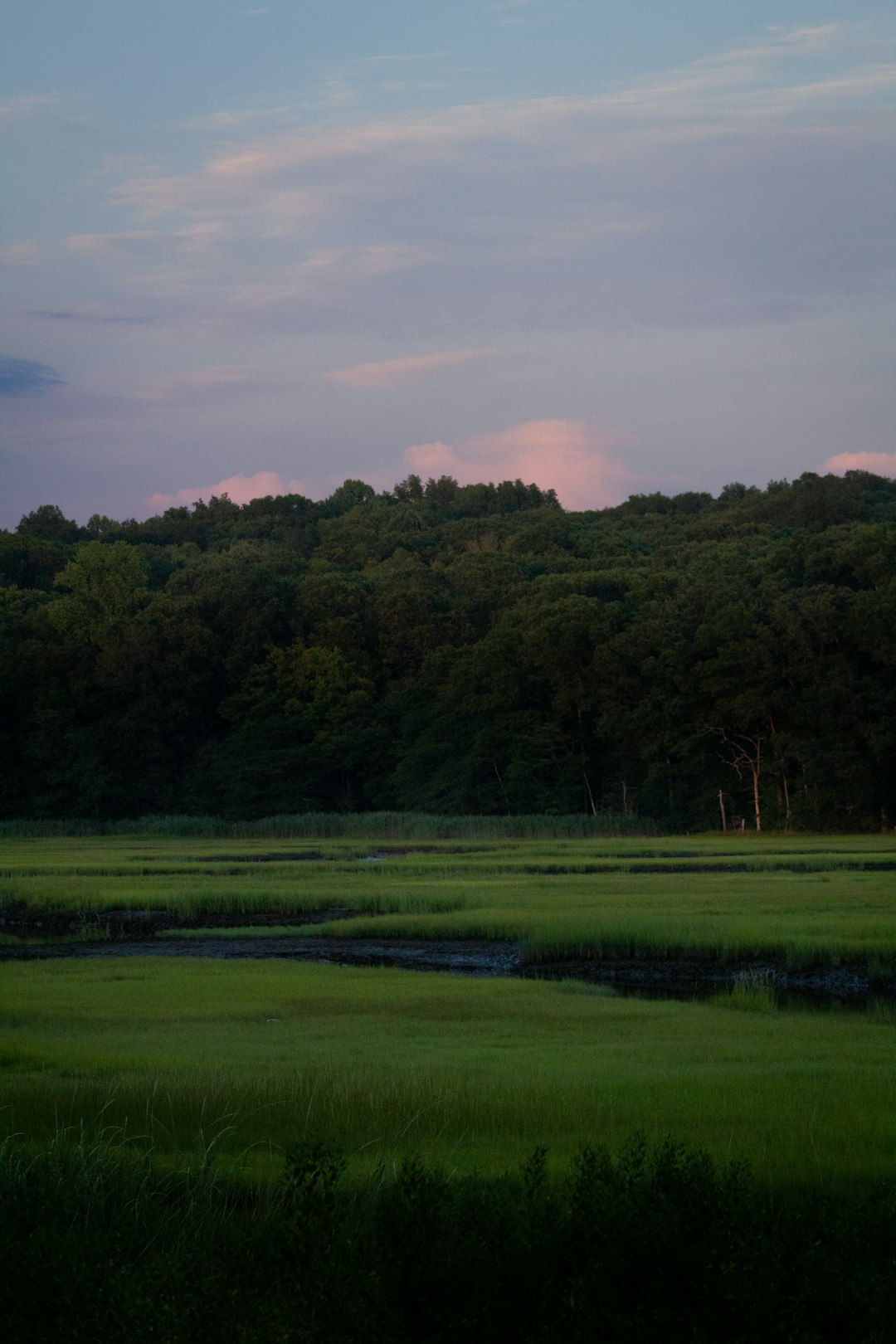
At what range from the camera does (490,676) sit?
79.0 meters

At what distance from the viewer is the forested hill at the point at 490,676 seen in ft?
218

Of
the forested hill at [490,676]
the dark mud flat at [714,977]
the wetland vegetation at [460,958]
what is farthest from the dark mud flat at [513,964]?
the forested hill at [490,676]

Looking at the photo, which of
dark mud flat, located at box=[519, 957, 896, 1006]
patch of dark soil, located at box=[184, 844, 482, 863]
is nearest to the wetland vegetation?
dark mud flat, located at box=[519, 957, 896, 1006]

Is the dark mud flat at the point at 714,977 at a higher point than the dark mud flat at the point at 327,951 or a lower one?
lower

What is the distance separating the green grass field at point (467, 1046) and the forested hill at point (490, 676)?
1430 inches

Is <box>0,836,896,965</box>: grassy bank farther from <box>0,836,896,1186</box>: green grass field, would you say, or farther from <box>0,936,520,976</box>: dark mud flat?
<box>0,936,520,976</box>: dark mud flat

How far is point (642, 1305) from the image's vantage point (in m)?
7.39

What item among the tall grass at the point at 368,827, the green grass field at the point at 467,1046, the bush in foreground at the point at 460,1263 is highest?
the bush in foreground at the point at 460,1263

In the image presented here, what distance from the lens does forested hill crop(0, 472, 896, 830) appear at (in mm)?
66438

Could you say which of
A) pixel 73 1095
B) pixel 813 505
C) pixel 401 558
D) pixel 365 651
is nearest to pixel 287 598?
pixel 365 651

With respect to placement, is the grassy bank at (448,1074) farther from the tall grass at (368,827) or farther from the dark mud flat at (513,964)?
the tall grass at (368,827)

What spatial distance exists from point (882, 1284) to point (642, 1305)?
1330mm

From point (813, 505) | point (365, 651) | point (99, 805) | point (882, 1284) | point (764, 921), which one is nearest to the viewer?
point (882, 1284)

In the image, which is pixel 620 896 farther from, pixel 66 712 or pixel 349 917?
pixel 66 712
